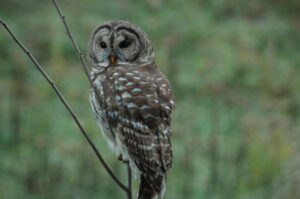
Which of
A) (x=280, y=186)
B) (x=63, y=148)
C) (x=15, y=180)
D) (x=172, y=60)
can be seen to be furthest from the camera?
(x=172, y=60)

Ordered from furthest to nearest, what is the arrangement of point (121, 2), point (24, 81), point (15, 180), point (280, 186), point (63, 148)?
point (121, 2)
point (24, 81)
point (63, 148)
point (15, 180)
point (280, 186)

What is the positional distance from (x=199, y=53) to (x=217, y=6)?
4.56 ft

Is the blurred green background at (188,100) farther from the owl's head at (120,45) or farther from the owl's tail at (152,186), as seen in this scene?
the owl's tail at (152,186)

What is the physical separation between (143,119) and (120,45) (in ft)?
1.71

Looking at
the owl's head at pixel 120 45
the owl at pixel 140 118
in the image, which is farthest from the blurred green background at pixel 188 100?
the owl at pixel 140 118

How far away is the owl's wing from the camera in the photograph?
3.31 meters

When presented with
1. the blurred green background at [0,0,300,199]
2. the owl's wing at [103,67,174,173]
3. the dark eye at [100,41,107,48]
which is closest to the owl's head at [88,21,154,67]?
the dark eye at [100,41,107,48]

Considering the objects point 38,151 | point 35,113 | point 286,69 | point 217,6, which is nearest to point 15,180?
point 38,151

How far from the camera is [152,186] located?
329 centimetres

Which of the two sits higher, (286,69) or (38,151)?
(38,151)

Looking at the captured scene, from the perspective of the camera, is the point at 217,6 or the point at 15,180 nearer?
the point at 15,180

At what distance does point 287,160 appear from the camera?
5.67 meters

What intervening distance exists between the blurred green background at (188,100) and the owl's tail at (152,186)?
167 centimetres

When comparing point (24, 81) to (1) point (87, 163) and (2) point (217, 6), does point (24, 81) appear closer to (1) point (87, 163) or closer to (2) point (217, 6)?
(1) point (87, 163)
